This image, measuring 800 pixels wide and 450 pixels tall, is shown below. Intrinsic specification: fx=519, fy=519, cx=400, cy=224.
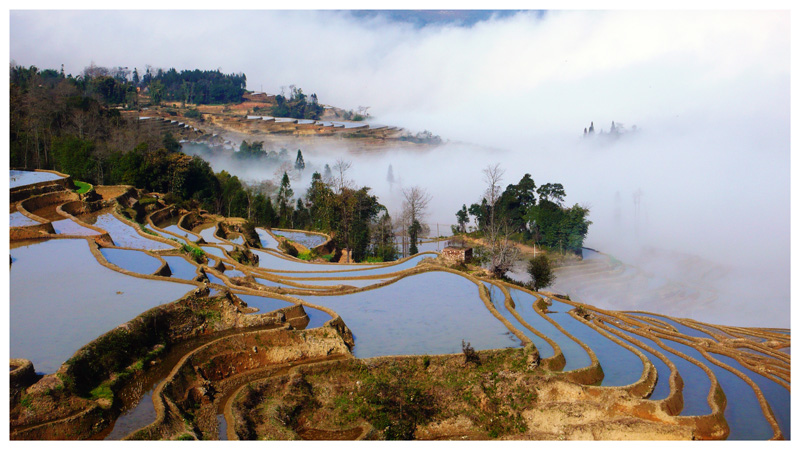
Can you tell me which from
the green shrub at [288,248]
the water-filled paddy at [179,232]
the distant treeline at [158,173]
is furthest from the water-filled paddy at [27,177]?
the green shrub at [288,248]

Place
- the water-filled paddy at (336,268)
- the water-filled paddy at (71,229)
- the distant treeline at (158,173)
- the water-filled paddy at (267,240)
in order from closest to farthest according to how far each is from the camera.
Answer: the water-filled paddy at (336,268), the water-filled paddy at (71,229), the water-filled paddy at (267,240), the distant treeline at (158,173)

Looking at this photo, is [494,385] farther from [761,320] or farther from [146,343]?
[761,320]

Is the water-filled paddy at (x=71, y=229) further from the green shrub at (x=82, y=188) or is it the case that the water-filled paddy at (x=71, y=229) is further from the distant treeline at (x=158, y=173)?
the distant treeline at (x=158, y=173)

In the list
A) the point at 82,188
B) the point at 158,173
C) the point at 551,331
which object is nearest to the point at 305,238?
the point at 158,173

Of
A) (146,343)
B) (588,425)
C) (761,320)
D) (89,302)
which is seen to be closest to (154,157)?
(89,302)

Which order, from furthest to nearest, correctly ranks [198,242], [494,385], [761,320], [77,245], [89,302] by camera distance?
[761,320]
[198,242]
[77,245]
[89,302]
[494,385]

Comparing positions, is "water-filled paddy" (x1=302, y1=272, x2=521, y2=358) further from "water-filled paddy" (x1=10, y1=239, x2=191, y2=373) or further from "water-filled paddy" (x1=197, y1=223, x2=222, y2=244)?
"water-filled paddy" (x1=197, y1=223, x2=222, y2=244)
